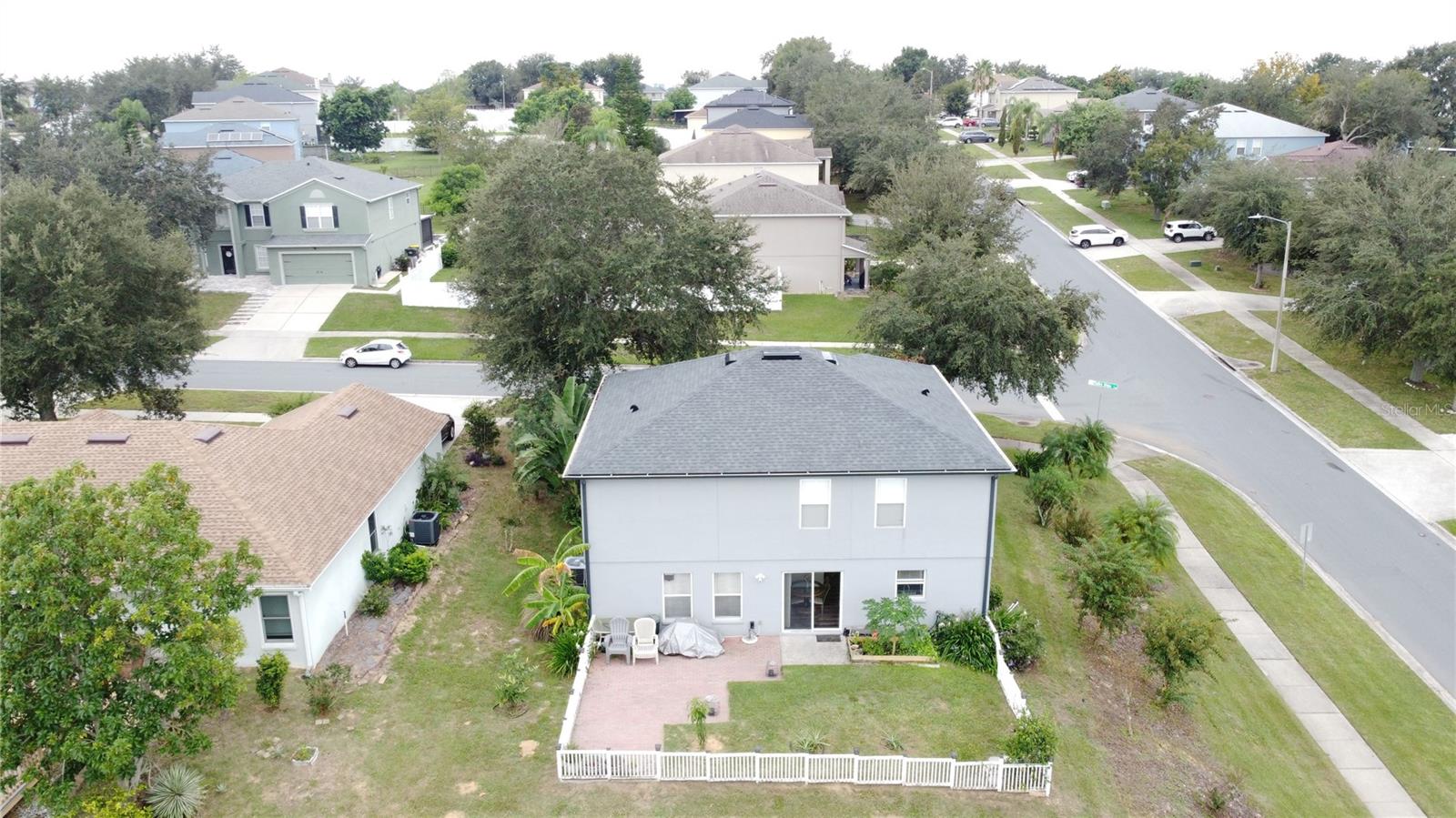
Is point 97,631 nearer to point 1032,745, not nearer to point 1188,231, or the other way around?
point 1032,745

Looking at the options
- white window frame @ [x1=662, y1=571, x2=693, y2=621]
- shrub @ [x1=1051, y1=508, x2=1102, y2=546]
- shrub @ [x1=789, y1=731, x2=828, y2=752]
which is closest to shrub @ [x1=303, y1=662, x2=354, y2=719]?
white window frame @ [x1=662, y1=571, x2=693, y2=621]

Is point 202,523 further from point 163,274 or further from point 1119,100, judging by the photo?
point 1119,100

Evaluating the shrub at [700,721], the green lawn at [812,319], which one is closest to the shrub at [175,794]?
the shrub at [700,721]

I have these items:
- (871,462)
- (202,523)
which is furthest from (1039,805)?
(202,523)

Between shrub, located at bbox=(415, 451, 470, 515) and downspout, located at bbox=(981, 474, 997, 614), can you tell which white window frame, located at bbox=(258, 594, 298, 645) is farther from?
downspout, located at bbox=(981, 474, 997, 614)

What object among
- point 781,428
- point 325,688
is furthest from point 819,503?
point 325,688

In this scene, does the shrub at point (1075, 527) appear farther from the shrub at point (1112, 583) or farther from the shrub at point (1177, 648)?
the shrub at point (1177, 648)
